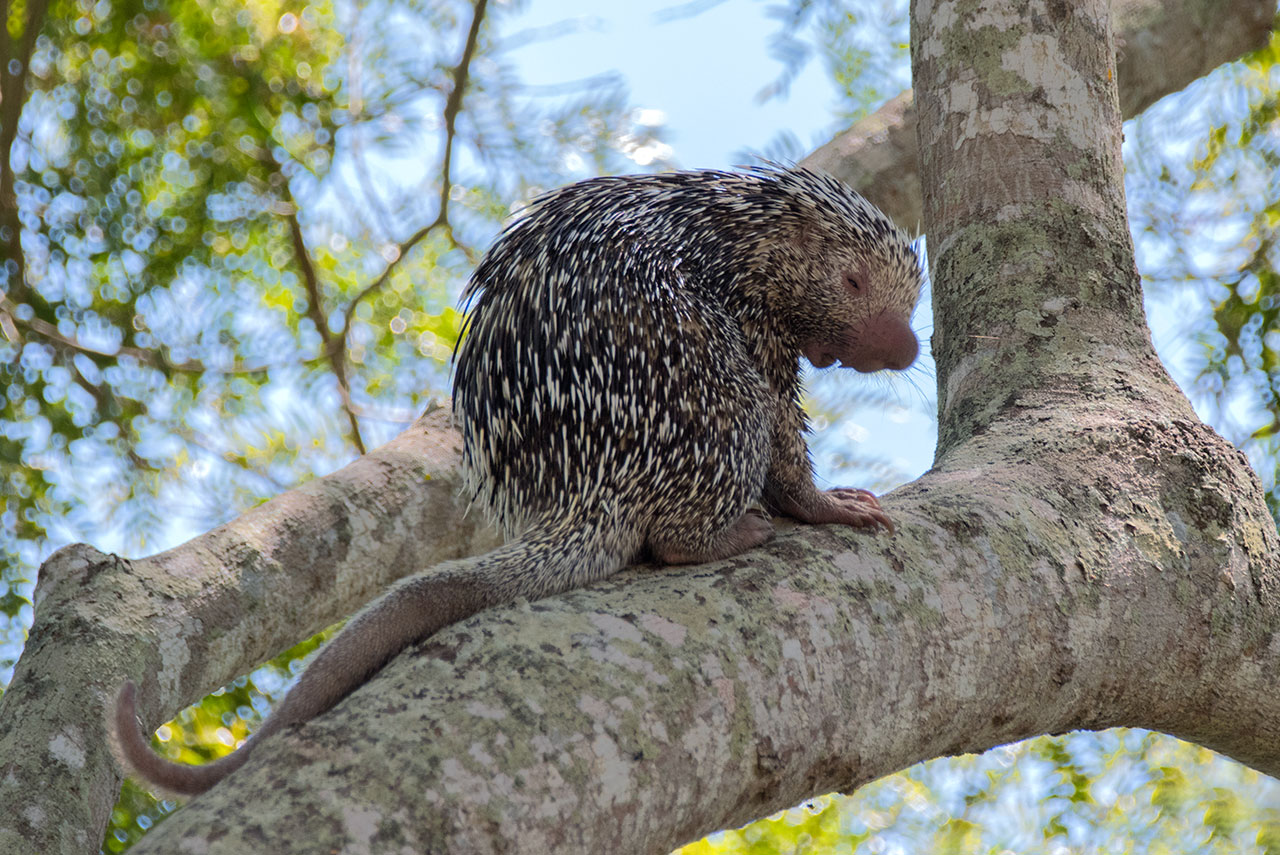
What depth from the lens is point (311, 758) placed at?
1122 mm

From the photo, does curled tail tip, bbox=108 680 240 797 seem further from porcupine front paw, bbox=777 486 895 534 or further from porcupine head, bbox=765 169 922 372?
porcupine head, bbox=765 169 922 372

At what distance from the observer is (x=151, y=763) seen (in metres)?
1.24

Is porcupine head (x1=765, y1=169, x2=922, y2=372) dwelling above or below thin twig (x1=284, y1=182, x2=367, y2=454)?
below

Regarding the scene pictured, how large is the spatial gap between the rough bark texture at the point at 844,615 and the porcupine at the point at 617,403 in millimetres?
182

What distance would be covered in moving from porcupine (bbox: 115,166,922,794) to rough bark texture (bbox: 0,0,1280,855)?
0.18 m

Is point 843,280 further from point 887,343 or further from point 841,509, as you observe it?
point 841,509

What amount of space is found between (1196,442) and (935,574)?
26.5 inches

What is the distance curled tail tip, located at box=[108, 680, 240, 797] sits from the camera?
49.0 inches

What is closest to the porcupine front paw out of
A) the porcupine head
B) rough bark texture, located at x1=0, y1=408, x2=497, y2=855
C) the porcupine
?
the porcupine

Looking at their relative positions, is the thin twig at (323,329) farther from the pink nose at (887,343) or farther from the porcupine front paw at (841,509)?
the porcupine front paw at (841,509)

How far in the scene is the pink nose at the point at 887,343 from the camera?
2.39 m

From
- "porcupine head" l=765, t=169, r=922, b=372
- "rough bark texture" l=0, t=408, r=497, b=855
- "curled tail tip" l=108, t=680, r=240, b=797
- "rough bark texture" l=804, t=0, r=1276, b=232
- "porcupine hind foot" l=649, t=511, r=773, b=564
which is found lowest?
"curled tail tip" l=108, t=680, r=240, b=797

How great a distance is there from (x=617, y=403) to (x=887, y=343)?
2.79 ft

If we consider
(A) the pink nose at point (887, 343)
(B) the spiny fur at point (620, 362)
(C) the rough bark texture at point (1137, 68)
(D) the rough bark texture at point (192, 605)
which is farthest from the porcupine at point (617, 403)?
(C) the rough bark texture at point (1137, 68)
